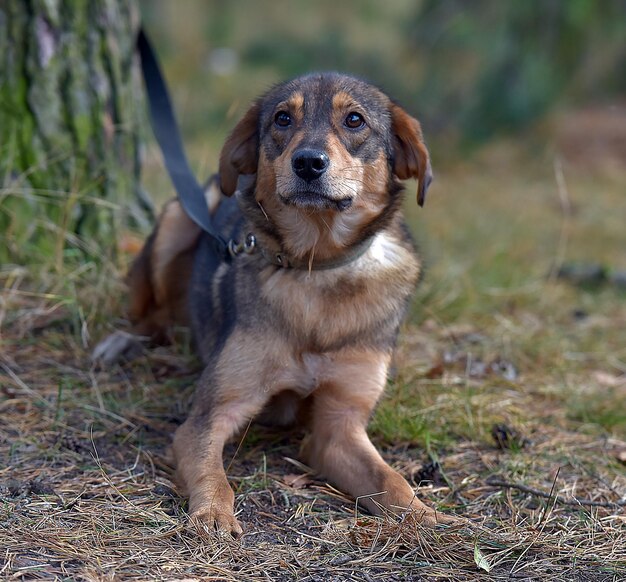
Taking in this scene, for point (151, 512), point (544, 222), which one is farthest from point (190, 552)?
point (544, 222)

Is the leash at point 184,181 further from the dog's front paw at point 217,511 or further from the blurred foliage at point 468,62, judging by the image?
the blurred foliage at point 468,62

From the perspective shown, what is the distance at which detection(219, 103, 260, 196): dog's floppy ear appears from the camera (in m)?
4.00

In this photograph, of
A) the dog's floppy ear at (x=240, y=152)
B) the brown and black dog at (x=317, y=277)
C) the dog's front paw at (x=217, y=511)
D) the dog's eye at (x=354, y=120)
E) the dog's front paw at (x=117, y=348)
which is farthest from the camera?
the dog's front paw at (x=117, y=348)

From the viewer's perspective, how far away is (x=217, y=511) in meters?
3.18

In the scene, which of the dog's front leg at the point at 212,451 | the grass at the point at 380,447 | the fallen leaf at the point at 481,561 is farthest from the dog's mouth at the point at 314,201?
the fallen leaf at the point at 481,561

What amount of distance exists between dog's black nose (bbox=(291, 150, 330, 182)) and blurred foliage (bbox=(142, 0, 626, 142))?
5635 millimetres

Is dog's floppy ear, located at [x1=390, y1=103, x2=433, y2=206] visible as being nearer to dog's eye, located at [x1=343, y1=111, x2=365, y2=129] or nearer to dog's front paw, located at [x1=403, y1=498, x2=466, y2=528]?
dog's eye, located at [x1=343, y1=111, x2=365, y2=129]

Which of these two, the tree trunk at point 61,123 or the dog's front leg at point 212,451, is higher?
the tree trunk at point 61,123

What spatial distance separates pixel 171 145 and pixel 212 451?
211 cm

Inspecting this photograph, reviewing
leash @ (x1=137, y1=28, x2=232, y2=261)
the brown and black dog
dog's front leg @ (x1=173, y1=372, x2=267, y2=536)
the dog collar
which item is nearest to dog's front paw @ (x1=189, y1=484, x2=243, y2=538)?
dog's front leg @ (x1=173, y1=372, x2=267, y2=536)

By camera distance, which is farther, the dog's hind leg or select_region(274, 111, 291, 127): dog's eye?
the dog's hind leg

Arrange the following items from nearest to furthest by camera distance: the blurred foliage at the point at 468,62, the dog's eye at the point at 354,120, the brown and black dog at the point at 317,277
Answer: the brown and black dog at the point at 317,277 < the dog's eye at the point at 354,120 < the blurred foliage at the point at 468,62

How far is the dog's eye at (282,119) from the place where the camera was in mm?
3797

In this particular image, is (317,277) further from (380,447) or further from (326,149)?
(380,447)
